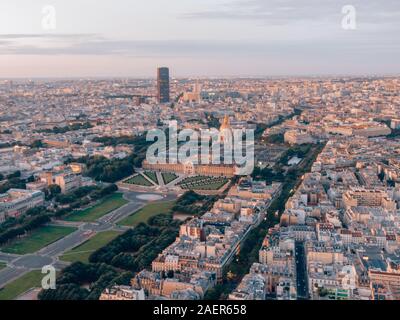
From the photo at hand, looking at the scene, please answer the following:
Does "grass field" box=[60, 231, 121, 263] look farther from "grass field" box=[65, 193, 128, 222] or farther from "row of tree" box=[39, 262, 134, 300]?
"grass field" box=[65, 193, 128, 222]

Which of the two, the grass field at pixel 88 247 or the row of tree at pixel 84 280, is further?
the grass field at pixel 88 247

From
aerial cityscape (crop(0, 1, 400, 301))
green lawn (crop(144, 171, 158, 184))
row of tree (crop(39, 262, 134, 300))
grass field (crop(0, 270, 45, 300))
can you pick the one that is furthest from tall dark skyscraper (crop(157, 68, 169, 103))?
row of tree (crop(39, 262, 134, 300))

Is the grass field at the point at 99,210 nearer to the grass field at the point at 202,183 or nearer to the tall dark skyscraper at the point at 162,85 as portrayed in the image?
the grass field at the point at 202,183

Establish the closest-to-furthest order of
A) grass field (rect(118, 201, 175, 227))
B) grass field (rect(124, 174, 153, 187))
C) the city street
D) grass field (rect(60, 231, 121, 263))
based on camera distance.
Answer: the city street
grass field (rect(60, 231, 121, 263))
grass field (rect(118, 201, 175, 227))
grass field (rect(124, 174, 153, 187))

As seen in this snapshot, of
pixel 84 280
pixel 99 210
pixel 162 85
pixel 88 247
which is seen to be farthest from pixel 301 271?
pixel 162 85

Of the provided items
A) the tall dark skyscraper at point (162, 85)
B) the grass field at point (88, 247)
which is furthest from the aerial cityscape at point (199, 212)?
the tall dark skyscraper at point (162, 85)

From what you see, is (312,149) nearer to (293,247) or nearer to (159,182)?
(159,182)

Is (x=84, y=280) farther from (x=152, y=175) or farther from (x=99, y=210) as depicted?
(x=152, y=175)
